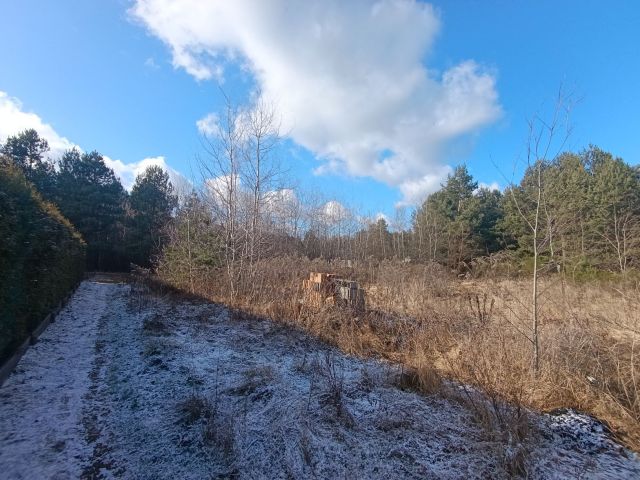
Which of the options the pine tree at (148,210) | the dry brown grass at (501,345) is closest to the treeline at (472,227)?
the dry brown grass at (501,345)

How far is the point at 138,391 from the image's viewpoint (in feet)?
12.6

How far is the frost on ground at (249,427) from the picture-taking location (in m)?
2.54

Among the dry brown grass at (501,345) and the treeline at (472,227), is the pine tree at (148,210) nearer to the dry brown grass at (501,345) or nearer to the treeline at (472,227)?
the treeline at (472,227)

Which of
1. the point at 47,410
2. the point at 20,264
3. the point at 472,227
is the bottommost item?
the point at 47,410

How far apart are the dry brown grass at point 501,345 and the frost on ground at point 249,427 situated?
13.6 inches

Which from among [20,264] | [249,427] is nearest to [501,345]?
[249,427]

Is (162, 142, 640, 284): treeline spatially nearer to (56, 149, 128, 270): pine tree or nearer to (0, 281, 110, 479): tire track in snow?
(0, 281, 110, 479): tire track in snow

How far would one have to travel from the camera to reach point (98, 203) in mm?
27266

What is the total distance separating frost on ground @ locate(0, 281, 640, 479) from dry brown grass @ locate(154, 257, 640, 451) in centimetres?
34

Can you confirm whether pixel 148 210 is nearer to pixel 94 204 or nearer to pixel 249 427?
pixel 94 204

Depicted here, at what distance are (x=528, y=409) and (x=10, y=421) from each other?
498cm

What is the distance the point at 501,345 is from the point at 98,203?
102ft

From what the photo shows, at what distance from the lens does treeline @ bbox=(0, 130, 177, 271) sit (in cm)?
2561

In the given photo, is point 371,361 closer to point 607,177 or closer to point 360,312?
point 360,312
